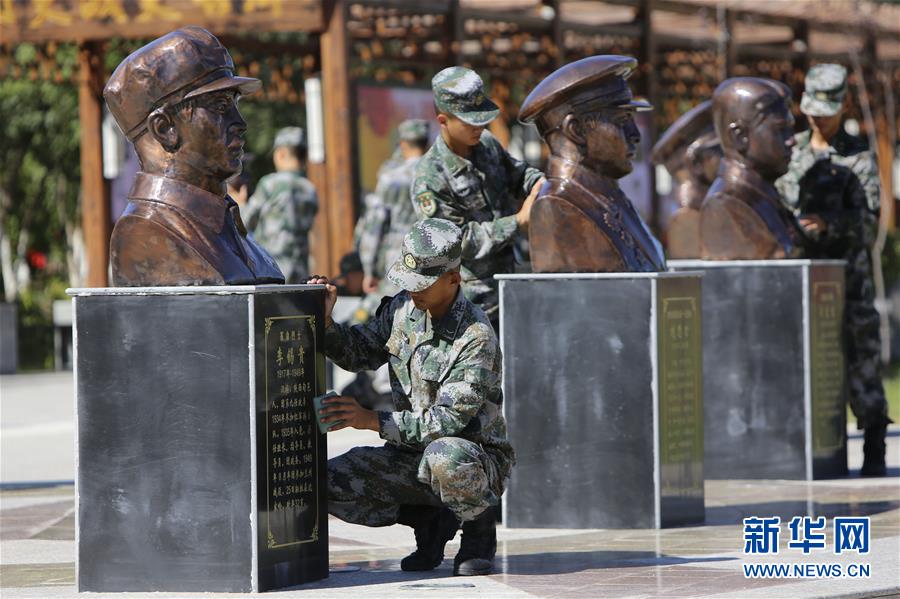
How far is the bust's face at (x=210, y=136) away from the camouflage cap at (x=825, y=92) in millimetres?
4718

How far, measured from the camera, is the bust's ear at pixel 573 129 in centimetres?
850

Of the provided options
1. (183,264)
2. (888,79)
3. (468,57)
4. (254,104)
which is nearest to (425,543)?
(183,264)

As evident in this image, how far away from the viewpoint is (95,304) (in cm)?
664

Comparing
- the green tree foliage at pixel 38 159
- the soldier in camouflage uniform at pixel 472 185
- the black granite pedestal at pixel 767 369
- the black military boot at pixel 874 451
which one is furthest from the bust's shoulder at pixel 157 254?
the green tree foliage at pixel 38 159

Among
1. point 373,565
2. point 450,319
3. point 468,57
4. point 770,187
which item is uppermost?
point 468,57

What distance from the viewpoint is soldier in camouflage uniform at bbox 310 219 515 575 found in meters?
6.66

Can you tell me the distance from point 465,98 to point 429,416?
2.18m

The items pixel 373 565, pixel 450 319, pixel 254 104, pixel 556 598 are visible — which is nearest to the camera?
pixel 556 598

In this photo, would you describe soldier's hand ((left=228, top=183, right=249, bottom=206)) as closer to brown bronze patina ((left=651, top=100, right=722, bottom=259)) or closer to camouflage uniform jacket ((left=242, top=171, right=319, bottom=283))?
camouflage uniform jacket ((left=242, top=171, right=319, bottom=283))

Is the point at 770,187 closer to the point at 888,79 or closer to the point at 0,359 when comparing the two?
the point at 0,359

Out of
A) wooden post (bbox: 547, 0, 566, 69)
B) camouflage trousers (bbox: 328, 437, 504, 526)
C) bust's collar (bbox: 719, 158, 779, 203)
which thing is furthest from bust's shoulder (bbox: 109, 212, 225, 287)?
wooden post (bbox: 547, 0, 566, 69)

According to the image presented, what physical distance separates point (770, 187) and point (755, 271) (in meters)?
0.50

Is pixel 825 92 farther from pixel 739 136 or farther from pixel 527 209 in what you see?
pixel 527 209

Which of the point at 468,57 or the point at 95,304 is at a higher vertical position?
the point at 468,57
